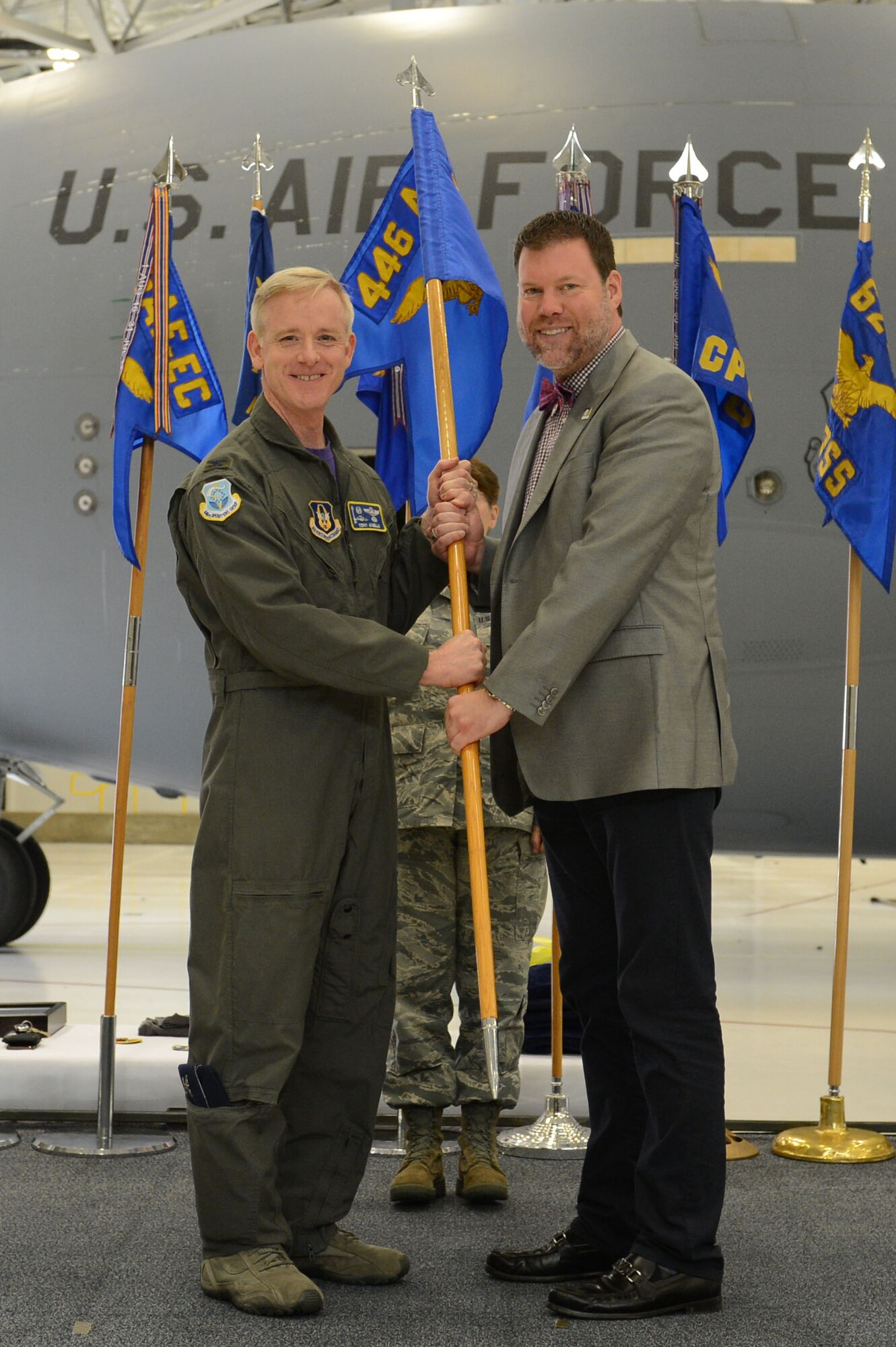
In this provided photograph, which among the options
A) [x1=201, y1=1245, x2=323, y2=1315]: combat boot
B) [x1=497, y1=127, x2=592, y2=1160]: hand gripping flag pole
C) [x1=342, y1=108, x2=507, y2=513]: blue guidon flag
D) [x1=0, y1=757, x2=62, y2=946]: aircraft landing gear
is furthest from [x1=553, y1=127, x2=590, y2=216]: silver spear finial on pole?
[x1=0, y1=757, x2=62, y2=946]: aircraft landing gear

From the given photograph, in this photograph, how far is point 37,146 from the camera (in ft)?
16.9

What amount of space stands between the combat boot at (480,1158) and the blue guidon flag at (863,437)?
176cm

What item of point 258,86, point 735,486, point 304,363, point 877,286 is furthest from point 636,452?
point 258,86

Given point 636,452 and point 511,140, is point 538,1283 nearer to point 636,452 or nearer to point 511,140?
point 636,452

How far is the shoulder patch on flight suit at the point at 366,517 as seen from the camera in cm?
248

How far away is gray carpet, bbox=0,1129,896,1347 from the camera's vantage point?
214 cm

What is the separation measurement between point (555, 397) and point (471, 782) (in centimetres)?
69

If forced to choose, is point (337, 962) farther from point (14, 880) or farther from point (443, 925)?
point (14, 880)

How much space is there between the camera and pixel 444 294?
301 cm

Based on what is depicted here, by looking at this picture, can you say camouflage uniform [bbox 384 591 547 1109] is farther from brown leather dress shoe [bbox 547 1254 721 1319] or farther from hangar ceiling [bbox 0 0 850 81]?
hangar ceiling [bbox 0 0 850 81]

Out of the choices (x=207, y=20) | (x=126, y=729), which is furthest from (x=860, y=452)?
(x=207, y=20)

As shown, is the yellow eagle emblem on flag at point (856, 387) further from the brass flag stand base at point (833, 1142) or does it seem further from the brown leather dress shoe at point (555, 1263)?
the brown leather dress shoe at point (555, 1263)

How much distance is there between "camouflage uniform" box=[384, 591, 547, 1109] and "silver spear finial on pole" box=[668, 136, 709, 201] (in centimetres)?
141

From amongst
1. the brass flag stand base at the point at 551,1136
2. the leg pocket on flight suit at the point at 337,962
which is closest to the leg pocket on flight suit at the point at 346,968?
the leg pocket on flight suit at the point at 337,962
